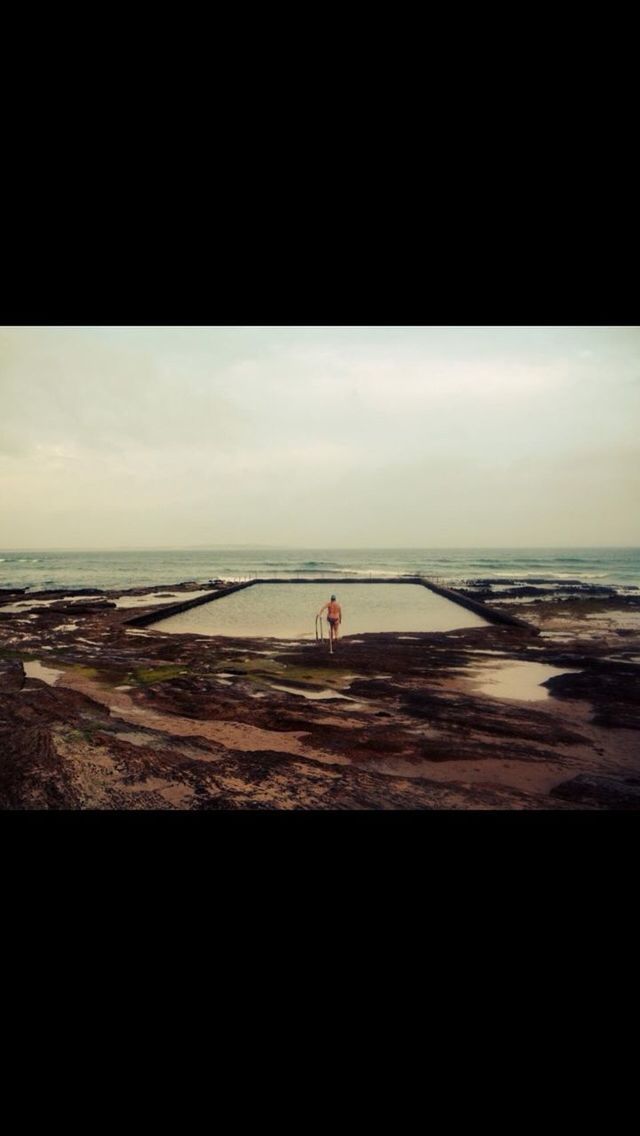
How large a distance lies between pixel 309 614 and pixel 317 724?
8087mm

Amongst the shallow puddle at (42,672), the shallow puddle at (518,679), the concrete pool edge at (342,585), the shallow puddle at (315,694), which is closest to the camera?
the shallow puddle at (315,694)

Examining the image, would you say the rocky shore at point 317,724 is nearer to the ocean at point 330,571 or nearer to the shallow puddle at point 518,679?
the shallow puddle at point 518,679

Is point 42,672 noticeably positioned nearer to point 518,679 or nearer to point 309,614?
point 518,679

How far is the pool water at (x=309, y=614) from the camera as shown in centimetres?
1068

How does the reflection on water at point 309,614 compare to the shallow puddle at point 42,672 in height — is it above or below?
above

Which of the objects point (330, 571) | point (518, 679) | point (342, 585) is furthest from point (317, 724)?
point (330, 571)

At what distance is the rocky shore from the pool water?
1211 millimetres

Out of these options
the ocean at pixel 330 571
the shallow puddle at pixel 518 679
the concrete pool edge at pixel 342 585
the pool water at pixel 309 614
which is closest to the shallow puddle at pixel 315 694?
the shallow puddle at pixel 518 679

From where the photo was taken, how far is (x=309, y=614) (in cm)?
1294

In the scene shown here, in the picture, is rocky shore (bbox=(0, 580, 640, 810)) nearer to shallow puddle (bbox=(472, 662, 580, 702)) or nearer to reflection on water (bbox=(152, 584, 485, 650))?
shallow puddle (bbox=(472, 662, 580, 702))

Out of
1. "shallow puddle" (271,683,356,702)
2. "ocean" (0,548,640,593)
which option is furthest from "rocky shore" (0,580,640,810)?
"ocean" (0,548,640,593)
